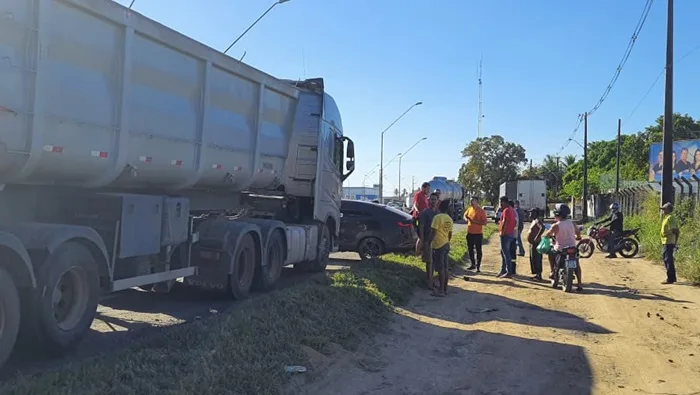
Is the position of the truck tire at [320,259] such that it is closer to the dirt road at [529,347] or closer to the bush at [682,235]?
the dirt road at [529,347]

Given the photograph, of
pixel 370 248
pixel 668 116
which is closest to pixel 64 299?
pixel 370 248

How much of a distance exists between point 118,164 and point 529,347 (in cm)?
512

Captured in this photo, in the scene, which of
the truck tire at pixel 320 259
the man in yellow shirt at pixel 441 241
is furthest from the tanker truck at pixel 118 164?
the man in yellow shirt at pixel 441 241

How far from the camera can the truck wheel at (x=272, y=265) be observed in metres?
10.5

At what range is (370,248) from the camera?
16.0 m

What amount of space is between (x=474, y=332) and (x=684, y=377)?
2.57 m

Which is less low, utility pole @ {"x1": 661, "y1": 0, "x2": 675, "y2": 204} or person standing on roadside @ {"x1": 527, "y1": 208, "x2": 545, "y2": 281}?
utility pole @ {"x1": 661, "y1": 0, "x2": 675, "y2": 204}

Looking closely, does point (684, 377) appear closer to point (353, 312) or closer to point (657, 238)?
point (353, 312)

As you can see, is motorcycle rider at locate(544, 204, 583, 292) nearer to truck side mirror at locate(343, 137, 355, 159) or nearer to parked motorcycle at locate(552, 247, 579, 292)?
parked motorcycle at locate(552, 247, 579, 292)

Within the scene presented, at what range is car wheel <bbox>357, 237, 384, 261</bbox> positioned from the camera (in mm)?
15914

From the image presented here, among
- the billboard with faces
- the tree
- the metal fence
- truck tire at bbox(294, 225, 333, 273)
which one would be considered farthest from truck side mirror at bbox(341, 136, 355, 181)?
the tree

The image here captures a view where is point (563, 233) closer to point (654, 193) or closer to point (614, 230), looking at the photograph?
point (614, 230)

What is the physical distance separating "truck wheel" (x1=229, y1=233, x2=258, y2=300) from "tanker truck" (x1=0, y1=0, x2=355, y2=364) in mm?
29

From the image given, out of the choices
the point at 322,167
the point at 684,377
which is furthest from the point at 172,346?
the point at 322,167
